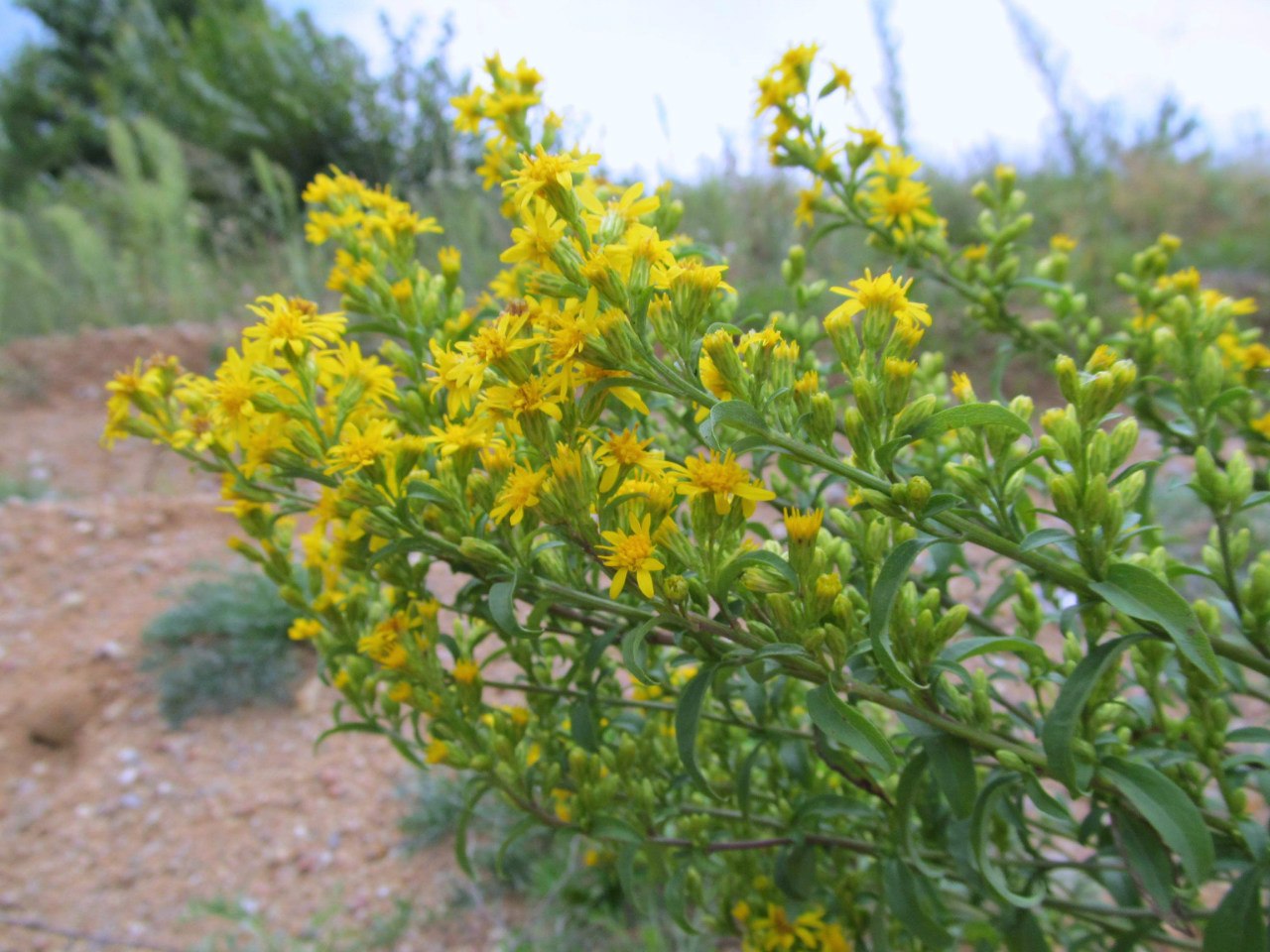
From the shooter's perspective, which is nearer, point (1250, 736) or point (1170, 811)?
point (1170, 811)

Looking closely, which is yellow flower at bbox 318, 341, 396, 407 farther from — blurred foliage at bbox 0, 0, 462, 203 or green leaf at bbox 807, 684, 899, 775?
blurred foliage at bbox 0, 0, 462, 203

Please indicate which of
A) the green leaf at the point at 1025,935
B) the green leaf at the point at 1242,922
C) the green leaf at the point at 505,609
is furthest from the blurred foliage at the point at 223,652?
the green leaf at the point at 1242,922

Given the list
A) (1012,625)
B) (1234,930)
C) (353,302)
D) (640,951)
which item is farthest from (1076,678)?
(1012,625)

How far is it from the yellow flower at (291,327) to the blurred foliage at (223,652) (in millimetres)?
2816

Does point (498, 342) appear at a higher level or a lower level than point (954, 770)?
higher

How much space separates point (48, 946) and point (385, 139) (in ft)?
28.6

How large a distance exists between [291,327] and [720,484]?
26.5 inches

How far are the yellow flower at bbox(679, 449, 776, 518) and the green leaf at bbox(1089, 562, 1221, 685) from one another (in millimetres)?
382

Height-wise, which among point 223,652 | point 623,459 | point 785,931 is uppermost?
point 623,459

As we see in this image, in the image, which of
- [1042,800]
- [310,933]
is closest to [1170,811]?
[1042,800]

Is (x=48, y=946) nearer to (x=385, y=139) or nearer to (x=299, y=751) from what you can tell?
(x=299, y=751)

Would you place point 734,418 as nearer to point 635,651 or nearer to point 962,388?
point 635,651

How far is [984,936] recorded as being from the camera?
1.57m

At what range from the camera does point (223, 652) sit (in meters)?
4.00
